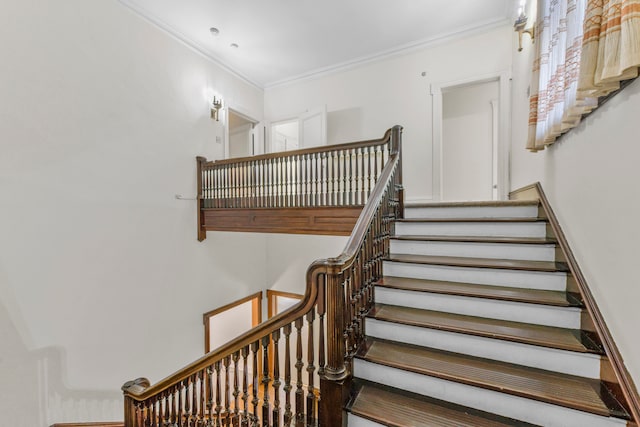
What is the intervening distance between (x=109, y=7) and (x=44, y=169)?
1.93 meters

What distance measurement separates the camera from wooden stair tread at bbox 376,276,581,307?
1.76 metres

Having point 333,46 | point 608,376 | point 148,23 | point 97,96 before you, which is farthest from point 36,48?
point 608,376

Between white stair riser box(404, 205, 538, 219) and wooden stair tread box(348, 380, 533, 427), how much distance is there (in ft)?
5.64

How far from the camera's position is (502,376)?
4.99ft

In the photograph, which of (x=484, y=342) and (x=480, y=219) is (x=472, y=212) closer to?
(x=480, y=219)

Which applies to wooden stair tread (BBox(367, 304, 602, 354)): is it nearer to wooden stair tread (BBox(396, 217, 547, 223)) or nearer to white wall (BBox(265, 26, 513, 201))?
wooden stair tread (BBox(396, 217, 547, 223))

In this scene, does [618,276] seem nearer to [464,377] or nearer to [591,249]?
[591,249]

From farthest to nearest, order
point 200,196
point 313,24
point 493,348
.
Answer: point 200,196 < point 313,24 < point 493,348

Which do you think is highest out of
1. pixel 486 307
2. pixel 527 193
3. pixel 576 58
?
pixel 576 58

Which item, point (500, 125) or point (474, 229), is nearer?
point (474, 229)

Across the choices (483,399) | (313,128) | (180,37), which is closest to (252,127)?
(313,128)

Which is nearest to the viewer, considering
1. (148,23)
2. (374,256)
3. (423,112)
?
(374,256)

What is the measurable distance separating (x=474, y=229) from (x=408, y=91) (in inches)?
108

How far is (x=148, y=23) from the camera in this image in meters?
3.53
